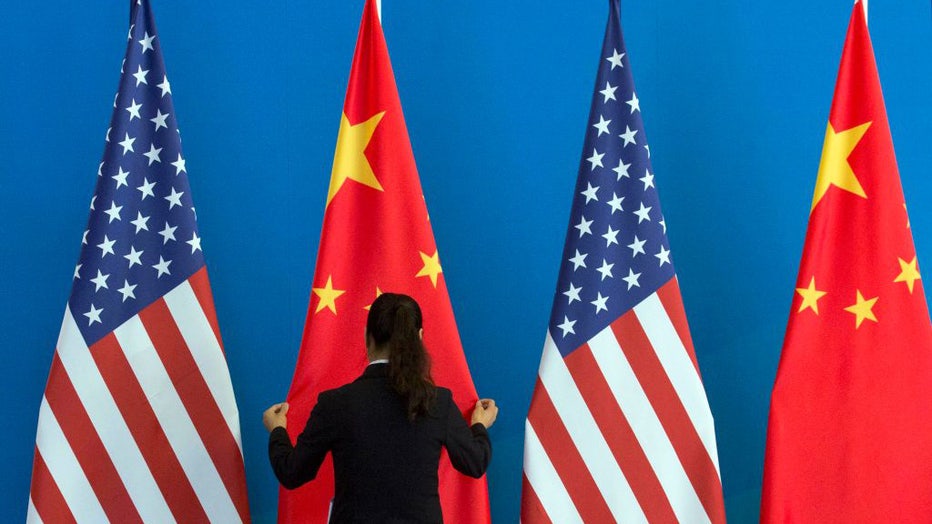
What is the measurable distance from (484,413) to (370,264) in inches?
Result: 21.9

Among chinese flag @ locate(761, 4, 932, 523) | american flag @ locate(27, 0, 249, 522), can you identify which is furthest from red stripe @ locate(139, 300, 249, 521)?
chinese flag @ locate(761, 4, 932, 523)

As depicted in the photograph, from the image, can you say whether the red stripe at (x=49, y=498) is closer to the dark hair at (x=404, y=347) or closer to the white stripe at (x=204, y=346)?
the white stripe at (x=204, y=346)

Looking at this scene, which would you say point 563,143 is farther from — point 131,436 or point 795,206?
point 131,436

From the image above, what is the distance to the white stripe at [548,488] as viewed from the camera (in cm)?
306

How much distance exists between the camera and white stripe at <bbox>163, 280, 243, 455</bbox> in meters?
3.09

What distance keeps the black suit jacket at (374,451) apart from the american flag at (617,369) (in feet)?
1.84

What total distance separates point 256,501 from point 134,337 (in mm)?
736

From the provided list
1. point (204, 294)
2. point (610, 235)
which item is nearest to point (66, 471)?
point (204, 294)

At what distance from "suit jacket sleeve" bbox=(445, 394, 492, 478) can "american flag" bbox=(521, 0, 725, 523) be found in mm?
404

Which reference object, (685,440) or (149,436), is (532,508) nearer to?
(685,440)

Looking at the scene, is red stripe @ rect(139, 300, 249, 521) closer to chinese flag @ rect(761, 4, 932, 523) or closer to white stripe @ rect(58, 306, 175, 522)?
white stripe @ rect(58, 306, 175, 522)

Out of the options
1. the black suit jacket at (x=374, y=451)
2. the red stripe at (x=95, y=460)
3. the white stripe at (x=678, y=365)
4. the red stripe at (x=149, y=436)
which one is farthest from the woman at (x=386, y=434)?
the white stripe at (x=678, y=365)

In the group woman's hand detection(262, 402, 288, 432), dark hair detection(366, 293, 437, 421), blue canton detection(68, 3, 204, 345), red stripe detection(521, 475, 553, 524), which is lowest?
red stripe detection(521, 475, 553, 524)

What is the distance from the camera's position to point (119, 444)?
303cm
